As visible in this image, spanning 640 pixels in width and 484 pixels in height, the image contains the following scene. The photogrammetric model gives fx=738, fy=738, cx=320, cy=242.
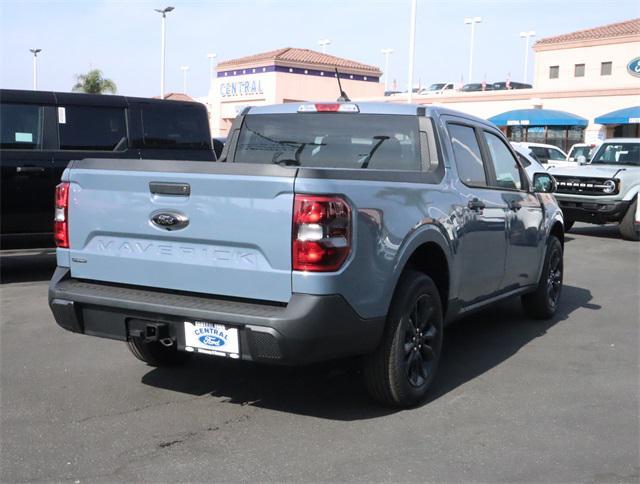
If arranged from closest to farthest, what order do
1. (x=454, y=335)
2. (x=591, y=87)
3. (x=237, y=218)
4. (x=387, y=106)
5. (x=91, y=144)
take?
1. (x=237, y=218)
2. (x=387, y=106)
3. (x=454, y=335)
4. (x=91, y=144)
5. (x=591, y=87)

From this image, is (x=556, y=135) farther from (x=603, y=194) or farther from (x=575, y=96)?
(x=603, y=194)

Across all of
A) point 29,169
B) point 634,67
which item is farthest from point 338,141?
point 634,67

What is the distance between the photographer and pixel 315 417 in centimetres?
433

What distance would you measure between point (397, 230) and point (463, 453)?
49.0 inches

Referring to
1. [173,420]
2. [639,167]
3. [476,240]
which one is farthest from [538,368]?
[639,167]

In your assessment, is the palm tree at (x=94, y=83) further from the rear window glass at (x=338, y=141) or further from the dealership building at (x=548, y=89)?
the rear window glass at (x=338, y=141)

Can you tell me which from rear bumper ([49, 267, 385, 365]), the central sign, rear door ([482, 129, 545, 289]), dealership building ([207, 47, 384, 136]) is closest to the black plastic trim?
rear bumper ([49, 267, 385, 365])

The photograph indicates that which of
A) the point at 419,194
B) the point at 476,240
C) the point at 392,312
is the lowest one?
the point at 392,312

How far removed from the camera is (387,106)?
5164 mm

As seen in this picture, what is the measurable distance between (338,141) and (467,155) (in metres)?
0.99

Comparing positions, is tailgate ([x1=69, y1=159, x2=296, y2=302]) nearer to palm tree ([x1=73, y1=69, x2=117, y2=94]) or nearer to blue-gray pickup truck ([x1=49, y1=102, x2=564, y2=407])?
blue-gray pickup truck ([x1=49, y1=102, x2=564, y2=407])

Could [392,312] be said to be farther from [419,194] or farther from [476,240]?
[476,240]

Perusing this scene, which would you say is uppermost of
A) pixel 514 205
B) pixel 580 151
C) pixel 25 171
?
pixel 580 151

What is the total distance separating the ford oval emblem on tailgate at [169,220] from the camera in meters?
3.97
